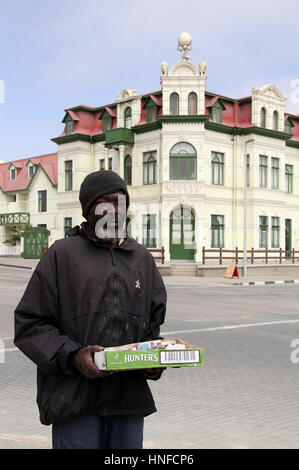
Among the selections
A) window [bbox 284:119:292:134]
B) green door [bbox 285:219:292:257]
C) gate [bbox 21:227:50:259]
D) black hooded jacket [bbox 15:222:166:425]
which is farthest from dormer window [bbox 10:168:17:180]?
black hooded jacket [bbox 15:222:166:425]

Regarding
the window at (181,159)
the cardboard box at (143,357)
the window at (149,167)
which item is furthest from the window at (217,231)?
the cardboard box at (143,357)

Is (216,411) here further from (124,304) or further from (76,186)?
(76,186)

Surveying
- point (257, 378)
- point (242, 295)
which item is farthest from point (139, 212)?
point (257, 378)

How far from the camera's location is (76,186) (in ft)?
124

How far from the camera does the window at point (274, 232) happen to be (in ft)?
118

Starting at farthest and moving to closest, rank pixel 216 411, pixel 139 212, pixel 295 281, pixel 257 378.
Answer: pixel 139 212
pixel 295 281
pixel 257 378
pixel 216 411

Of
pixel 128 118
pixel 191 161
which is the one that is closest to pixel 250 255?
pixel 191 161

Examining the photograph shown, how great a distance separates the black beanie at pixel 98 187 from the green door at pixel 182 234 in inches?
1180

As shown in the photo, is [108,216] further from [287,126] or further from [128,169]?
[287,126]

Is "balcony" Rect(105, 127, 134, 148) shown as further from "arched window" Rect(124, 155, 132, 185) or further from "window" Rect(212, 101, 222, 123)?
"window" Rect(212, 101, 222, 123)

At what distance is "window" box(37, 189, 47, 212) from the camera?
42.8 meters

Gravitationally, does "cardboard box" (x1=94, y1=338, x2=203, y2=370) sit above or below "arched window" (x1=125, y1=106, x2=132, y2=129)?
below

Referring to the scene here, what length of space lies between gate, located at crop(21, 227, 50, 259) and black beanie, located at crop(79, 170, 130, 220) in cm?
3774
